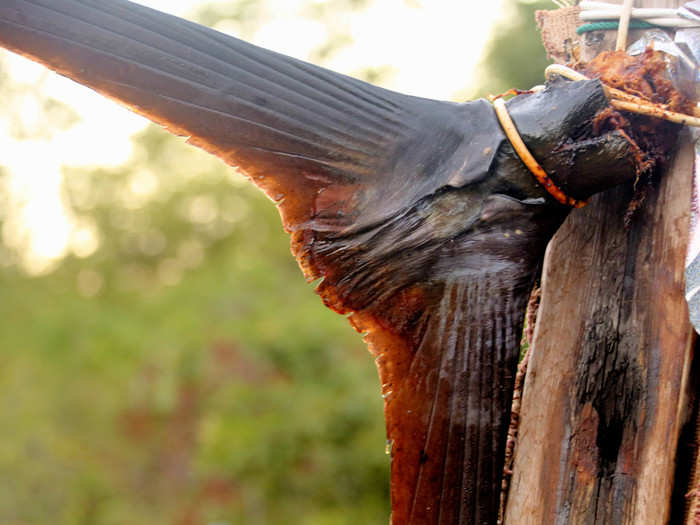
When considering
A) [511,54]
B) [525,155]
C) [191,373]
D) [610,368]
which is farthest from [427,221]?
[191,373]

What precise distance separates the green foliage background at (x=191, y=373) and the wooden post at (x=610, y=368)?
5.48 ft

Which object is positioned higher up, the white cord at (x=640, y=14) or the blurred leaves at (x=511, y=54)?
the blurred leaves at (x=511, y=54)

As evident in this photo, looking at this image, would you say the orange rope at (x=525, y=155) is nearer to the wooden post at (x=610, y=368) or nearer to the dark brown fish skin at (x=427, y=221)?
the dark brown fish skin at (x=427, y=221)

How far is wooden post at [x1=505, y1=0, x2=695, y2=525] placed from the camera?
939 mm

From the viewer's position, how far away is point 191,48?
87 cm

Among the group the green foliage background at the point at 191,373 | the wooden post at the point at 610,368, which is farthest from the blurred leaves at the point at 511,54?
the wooden post at the point at 610,368

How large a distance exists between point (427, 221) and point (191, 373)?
671 cm

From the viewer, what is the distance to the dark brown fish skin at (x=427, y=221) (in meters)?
0.91

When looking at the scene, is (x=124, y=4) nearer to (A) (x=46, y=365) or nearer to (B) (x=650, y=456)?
(B) (x=650, y=456)

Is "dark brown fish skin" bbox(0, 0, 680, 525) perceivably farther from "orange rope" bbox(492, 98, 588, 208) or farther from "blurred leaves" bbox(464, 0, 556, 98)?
"blurred leaves" bbox(464, 0, 556, 98)

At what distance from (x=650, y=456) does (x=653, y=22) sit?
1.84 feet

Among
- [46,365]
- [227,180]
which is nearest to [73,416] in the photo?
[46,365]

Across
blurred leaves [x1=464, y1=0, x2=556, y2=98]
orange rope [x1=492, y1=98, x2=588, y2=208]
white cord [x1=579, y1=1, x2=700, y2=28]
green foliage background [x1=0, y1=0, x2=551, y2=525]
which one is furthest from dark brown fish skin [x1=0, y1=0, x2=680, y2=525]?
blurred leaves [x1=464, y1=0, x2=556, y2=98]

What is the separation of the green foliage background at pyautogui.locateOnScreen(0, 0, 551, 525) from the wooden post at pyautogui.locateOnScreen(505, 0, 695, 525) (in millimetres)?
1669
